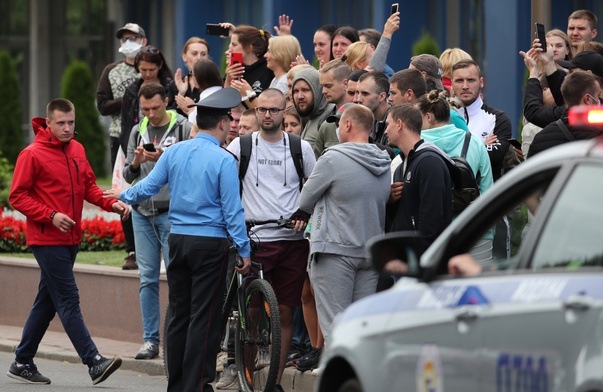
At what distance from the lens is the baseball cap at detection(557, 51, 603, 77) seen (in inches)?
407

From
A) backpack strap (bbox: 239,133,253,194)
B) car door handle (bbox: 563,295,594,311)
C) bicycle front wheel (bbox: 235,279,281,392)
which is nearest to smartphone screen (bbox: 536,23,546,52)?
backpack strap (bbox: 239,133,253,194)

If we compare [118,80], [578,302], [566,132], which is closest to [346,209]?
[566,132]

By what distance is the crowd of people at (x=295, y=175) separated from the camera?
9414 mm

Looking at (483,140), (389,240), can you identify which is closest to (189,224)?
(483,140)

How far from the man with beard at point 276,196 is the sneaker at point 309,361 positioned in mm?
397

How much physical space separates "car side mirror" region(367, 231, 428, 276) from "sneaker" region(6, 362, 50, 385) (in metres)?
6.14

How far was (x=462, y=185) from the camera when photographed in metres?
9.42

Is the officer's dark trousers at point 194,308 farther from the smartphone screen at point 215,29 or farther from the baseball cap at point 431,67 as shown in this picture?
the smartphone screen at point 215,29

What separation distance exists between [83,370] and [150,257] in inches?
47.5

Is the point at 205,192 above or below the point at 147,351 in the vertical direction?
above

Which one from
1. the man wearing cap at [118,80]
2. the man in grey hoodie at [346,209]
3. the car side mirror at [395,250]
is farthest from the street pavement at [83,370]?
the car side mirror at [395,250]

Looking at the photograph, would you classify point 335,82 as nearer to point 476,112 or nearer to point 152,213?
point 476,112

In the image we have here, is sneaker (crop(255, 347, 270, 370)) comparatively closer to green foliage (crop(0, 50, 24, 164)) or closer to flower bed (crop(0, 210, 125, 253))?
flower bed (crop(0, 210, 125, 253))

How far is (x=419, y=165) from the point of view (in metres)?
9.13
